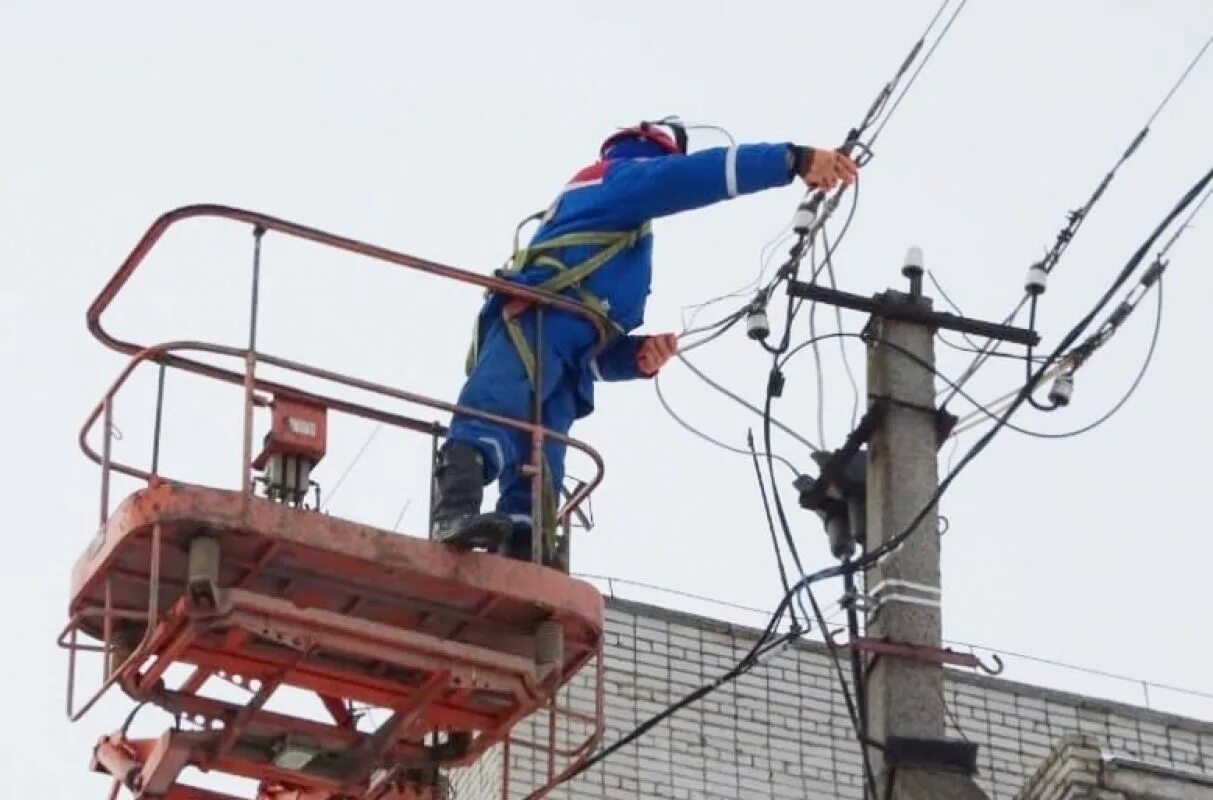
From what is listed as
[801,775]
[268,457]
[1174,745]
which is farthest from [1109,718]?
[268,457]

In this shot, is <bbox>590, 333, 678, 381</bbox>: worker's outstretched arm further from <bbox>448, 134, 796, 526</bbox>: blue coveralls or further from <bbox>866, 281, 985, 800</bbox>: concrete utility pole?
<bbox>866, 281, 985, 800</bbox>: concrete utility pole

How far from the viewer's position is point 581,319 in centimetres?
1466

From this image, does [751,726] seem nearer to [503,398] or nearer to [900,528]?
[503,398]

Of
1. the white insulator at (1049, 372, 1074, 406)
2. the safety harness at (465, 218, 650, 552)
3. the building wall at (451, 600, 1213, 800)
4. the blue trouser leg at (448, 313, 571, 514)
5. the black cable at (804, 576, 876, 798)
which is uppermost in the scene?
the building wall at (451, 600, 1213, 800)

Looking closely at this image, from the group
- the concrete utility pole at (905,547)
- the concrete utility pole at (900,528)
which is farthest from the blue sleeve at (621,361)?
the concrete utility pole at (905,547)

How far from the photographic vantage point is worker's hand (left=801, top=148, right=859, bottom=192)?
14391mm

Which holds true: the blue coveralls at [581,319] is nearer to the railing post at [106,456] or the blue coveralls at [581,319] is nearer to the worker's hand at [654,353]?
the worker's hand at [654,353]

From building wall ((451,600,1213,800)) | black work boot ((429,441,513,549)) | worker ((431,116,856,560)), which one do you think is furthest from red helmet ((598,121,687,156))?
building wall ((451,600,1213,800))

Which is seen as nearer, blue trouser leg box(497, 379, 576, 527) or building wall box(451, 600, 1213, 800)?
blue trouser leg box(497, 379, 576, 527)

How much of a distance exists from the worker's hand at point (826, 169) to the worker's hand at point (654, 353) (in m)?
1.12

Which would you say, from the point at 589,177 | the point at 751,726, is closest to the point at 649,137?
the point at 589,177

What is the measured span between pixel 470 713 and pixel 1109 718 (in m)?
10.2

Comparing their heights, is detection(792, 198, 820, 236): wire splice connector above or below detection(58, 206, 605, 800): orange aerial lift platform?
above

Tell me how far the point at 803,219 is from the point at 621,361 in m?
1.08
